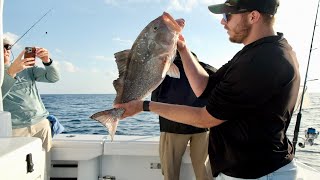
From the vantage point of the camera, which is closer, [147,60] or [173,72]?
[147,60]

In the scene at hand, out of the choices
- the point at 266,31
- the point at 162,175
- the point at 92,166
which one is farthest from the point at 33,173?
the point at 162,175

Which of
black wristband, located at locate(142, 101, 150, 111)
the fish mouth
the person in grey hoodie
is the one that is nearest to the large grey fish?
the fish mouth

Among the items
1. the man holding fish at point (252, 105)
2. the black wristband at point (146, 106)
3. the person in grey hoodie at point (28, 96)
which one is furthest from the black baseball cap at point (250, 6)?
the person in grey hoodie at point (28, 96)

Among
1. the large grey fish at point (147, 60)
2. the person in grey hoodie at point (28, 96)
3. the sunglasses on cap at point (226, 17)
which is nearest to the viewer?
the sunglasses on cap at point (226, 17)

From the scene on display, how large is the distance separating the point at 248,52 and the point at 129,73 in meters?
0.95

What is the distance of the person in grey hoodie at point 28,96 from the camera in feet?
14.0

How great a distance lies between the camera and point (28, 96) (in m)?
4.43

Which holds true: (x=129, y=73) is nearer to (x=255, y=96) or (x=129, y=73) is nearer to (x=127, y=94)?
(x=127, y=94)

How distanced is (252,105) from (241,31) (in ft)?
1.80

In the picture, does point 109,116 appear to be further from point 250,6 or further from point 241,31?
point 250,6

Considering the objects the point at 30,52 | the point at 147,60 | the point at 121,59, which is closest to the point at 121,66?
the point at 121,59

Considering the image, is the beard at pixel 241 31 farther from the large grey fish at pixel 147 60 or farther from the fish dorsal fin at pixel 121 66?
the fish dorsal fin at pixel 121 66

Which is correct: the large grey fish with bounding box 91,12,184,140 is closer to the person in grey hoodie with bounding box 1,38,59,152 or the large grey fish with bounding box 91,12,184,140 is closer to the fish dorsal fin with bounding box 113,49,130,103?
the fish dorsal fin with bounding box 113,49,130,103

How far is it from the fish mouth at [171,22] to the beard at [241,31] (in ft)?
1.61
